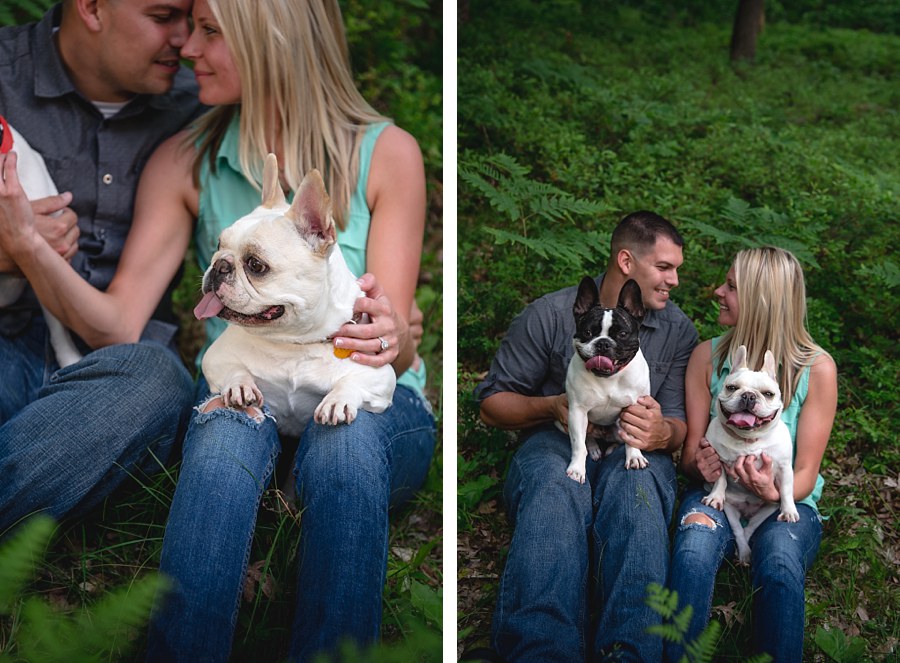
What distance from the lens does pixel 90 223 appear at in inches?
124

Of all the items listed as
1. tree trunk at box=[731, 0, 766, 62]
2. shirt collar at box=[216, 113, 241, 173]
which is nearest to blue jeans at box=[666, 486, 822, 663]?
shirt collar at box=[216, 113, 241, 173]

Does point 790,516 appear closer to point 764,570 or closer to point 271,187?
point 764,570

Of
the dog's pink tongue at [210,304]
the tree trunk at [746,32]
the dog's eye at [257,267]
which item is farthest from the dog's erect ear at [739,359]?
the tree trunk at [746,32]

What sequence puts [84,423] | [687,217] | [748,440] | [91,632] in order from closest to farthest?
[91,632] < [748,440] < [84,423] < [687,217]

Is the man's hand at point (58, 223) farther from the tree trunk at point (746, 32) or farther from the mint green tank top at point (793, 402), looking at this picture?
the tree trunk at point (746, 32)

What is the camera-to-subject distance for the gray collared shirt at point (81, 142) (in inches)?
123

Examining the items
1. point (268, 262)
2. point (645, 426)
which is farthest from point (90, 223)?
point (645, 426)

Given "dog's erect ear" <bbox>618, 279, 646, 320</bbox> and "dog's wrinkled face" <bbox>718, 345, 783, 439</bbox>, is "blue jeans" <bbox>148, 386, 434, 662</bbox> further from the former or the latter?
"dog's wrinkled face" <bbox>718, 345, 783, 439</bbox>

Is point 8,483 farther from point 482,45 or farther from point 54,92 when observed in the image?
point 482,45

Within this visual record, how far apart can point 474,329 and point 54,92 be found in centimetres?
172

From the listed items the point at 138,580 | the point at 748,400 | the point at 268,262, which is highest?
the point at 268,262

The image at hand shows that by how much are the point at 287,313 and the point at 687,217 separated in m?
1.69

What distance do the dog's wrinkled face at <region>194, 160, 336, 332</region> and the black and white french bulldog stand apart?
0.75 metres

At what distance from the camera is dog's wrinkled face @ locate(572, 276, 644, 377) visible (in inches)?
96.0
